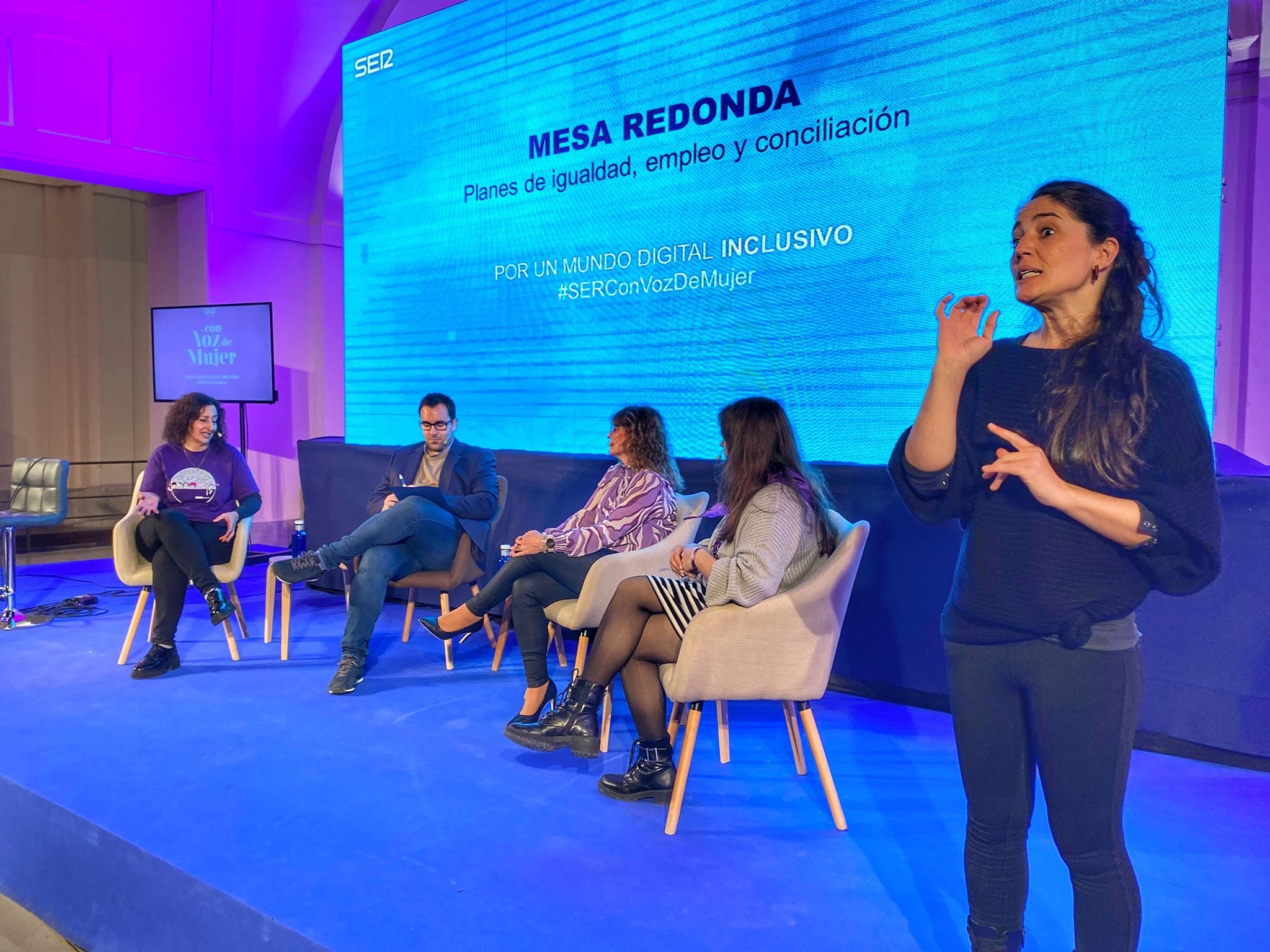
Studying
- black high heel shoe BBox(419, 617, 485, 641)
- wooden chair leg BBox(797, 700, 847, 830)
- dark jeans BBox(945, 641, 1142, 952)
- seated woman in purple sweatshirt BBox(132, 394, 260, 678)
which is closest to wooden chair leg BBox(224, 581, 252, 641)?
seated woman in purple sweatshirt BBox(132, 394, 260, 678)

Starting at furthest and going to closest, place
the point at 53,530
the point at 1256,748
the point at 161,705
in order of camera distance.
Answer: the point at 53,530 → the point at 161,705 → the point at 1256,748

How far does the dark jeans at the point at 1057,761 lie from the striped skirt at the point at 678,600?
4.22ft

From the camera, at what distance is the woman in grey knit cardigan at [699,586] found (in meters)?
2.57

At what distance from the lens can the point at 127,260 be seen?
8.52 m

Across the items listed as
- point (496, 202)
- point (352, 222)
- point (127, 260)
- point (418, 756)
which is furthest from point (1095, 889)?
point (127, 260)

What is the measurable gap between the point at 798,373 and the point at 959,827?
213 centimetres

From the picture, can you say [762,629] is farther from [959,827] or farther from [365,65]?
[365,65]

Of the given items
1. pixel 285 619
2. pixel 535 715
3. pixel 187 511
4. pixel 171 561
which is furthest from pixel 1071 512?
pixel 187 511

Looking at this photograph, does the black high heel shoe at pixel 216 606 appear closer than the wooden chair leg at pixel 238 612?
Yes

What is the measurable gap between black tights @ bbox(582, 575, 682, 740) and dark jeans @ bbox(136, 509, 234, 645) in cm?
218

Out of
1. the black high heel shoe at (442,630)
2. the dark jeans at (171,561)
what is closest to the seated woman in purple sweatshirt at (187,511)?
the dark jeans at (171,561)

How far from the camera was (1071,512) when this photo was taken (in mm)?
1305

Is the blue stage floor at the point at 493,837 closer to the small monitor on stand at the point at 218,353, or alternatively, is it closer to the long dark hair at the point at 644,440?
the long dark hair at the point at 644,440

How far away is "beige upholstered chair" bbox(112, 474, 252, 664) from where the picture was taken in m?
4.19
